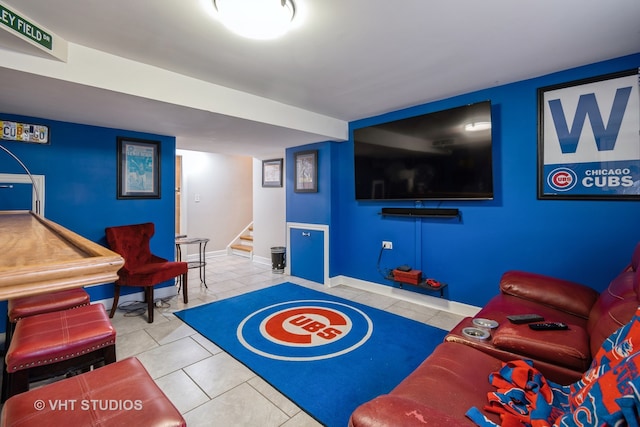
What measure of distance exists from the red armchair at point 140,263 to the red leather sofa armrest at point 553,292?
316 centimetres

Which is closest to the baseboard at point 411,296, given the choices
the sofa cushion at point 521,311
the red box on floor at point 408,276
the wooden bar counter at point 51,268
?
the red box on floor at point 408,276

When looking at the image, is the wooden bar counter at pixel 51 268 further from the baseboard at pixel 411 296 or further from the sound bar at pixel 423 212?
the baseboard at pixel 411 296

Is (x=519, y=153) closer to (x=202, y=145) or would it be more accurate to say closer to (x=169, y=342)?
(x=169, y=342)

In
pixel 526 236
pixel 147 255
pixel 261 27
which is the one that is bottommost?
pixel 147 255

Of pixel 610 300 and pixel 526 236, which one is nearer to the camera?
pixel 610 300

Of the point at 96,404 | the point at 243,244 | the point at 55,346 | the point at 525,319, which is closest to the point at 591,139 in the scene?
the point at 525,319

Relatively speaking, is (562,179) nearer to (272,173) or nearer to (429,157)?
(429,157)

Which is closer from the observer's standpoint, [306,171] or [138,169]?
[138,169]

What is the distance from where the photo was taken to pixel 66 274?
585 millimetres

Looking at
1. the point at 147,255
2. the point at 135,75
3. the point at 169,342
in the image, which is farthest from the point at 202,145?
the point at 169,342

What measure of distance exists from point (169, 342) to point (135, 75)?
2222 mm

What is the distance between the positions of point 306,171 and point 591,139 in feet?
10.6

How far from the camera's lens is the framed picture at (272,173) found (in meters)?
5.41

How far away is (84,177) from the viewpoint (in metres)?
3.23
